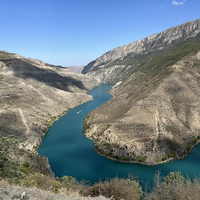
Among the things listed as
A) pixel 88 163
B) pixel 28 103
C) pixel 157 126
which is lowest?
pixel 88 163

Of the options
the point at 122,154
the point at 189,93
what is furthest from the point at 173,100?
the point at 122,154

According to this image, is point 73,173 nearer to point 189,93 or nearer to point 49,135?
point 49,135

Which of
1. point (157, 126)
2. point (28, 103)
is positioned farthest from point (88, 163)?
point (28, 103)

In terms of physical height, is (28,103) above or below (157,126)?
above

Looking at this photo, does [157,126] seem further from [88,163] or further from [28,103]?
[28,103]

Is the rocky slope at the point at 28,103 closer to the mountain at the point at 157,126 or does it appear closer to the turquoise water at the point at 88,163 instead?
the turquoise water at the point at 88,163

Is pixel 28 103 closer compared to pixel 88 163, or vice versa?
pixel 88 163

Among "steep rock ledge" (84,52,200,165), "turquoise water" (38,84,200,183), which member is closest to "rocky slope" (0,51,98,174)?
"turquoise water" (38,84,200,183)

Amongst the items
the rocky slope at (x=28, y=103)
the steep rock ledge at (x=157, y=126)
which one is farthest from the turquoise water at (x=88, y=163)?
the rocky slope at (x=28, y=103)

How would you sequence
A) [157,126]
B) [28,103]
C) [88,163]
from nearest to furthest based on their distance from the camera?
1. [88,163]
2. [157,126]
3. [28,103]

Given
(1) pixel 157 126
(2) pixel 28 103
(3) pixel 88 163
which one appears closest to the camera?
(3) pixel 88 163
